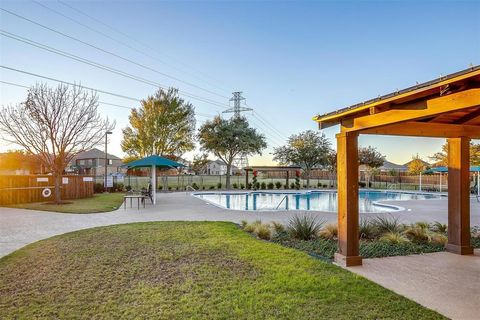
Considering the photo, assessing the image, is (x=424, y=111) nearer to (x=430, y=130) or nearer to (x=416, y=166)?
(x=430, y=130)

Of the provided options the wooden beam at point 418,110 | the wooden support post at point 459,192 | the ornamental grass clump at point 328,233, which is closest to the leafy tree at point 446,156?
the wooden support post at point 459,192

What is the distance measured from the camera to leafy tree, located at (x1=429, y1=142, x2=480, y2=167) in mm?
23984

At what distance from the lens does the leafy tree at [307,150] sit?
29.0m

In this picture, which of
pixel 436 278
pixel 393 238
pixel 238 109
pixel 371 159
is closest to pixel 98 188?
pixel 238 109

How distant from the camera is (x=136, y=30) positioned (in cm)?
1334

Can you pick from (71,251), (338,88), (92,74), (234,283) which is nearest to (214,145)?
(92,74)

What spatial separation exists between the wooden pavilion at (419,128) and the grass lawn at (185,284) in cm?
106

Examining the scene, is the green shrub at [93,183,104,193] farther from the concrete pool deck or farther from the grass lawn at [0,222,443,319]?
the grass lawn at [0,222,443,319]

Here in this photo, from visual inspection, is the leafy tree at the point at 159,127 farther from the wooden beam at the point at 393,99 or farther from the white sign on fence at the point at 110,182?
the wooden beam at the point at 393,99

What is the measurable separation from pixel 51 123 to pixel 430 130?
1559 centimetres

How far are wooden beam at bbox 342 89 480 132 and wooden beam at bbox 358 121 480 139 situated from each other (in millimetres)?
466

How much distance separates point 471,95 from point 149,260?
4.90 meters

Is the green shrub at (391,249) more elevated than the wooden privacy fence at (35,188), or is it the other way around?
the wooden privacy fence at (35,188)

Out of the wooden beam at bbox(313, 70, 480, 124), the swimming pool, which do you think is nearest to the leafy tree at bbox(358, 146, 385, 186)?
the swimming pool
